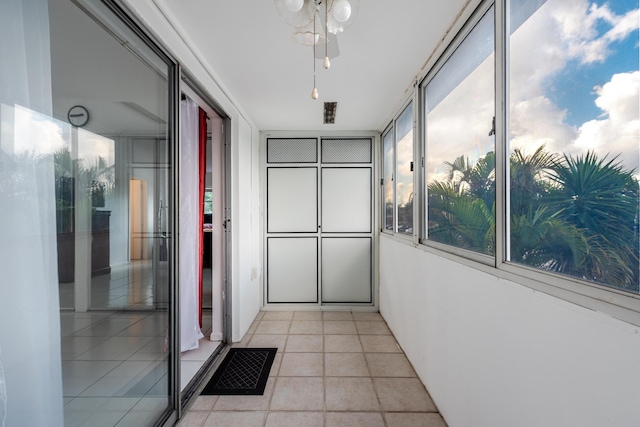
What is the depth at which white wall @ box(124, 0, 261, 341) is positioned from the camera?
1.67 m

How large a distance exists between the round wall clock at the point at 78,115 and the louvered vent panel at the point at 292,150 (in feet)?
9.41

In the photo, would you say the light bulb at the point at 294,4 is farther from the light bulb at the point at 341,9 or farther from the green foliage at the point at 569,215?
the green foliage at the point at 569,215

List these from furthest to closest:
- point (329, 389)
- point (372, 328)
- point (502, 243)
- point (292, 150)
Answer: point (292, 150) → point (372, 328) → point (329, 389) → point (502, 243)

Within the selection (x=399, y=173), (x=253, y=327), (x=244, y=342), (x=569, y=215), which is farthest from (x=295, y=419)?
(x=399, y=173)

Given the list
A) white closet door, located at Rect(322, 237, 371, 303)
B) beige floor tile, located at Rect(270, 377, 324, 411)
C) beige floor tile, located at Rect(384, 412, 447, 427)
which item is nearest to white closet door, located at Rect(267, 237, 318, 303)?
white closet door, located at Rect(322, 237, 371, 303)

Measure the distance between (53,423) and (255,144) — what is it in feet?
10.6

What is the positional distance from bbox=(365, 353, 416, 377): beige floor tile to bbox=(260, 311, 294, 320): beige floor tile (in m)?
1.34

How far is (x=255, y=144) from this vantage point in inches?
149

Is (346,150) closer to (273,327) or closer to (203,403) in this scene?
(273,327)

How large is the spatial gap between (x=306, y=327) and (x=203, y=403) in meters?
1.51

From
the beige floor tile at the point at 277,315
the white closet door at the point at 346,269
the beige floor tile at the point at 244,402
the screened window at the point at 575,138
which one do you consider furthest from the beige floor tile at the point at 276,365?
the screened window at the point at 575,138

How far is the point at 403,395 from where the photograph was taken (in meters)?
2.12

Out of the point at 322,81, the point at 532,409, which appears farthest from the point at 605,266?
the point at 322,81

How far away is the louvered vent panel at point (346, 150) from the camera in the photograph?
13.2 ft
